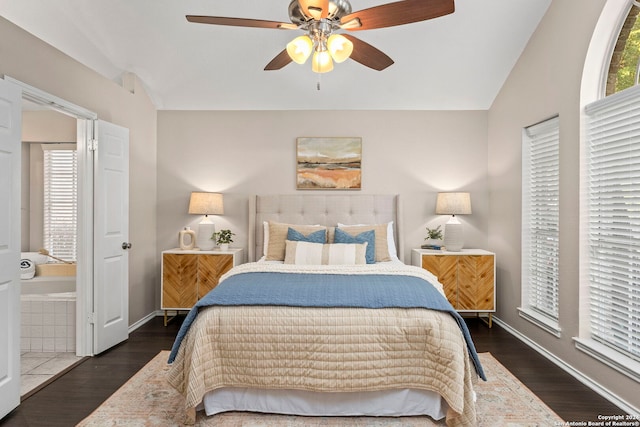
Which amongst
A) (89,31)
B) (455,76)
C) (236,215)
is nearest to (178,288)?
(236,215)

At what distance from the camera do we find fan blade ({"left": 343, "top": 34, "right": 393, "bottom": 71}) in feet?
7.87

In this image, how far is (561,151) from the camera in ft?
10.3

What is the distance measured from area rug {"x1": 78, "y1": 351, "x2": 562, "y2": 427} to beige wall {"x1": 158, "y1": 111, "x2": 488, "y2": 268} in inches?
84.6

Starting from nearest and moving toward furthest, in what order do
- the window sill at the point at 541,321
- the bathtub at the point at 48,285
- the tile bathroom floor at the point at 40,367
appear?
the tile bathroom floor at the point at 40,367, the window sill at the point at 541,321, the bathtub at the point at 48,285

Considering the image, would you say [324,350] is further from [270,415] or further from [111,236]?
[111,236]

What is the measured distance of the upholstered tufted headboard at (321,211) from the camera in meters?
4.52

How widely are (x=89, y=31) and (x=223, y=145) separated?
1.73 metres

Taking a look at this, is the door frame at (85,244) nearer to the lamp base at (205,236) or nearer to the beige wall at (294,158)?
the lamp base at (205,236)

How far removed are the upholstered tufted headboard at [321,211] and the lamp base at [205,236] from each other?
45cm

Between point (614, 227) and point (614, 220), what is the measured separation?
52mm

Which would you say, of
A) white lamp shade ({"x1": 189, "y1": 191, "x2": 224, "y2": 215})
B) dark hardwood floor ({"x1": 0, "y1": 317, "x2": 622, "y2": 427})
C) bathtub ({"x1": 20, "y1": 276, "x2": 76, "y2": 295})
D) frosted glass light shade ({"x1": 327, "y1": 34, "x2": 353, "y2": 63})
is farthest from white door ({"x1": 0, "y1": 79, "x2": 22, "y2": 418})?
frosted glass light shade ({"x1": 327, "y1": 34, "x2": 353, "y2": 63})

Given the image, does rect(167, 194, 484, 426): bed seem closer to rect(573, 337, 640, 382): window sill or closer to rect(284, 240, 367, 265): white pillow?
rect(573, 337, 640, 382): window sill

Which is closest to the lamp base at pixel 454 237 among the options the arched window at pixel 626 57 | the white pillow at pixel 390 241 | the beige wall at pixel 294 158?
the beige wall at pixel 294 158

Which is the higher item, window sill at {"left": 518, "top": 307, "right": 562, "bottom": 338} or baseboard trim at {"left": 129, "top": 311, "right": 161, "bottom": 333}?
window sill at {"left": 518, "top": 307, "right": 562, "bottom": 338}
